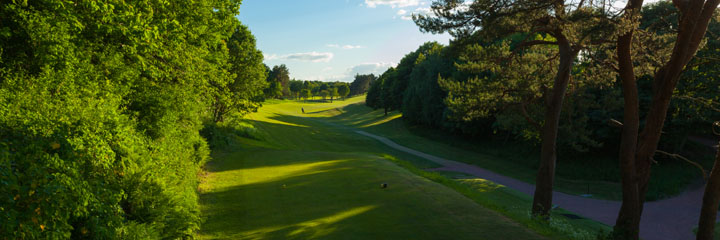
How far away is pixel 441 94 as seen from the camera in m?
52.0

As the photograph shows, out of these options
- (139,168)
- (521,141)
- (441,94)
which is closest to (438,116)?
(441,94)

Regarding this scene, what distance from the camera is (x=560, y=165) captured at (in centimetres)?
3475

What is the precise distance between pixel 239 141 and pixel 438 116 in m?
29.8

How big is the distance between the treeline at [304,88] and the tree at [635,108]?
4936 centimetres

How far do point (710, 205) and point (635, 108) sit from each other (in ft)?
10.2

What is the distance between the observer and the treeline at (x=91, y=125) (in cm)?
525

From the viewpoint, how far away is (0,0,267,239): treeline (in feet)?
17.2

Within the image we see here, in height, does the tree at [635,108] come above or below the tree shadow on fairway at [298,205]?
above

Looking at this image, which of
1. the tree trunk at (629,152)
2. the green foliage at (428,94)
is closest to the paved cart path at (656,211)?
the tree trunk at (629,152)

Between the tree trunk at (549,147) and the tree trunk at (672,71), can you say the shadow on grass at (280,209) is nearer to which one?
the tree trunk at (549,147)

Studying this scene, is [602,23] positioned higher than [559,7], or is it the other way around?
[559,7]

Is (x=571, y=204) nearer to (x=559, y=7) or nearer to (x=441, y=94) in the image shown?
(x=559, y=7)

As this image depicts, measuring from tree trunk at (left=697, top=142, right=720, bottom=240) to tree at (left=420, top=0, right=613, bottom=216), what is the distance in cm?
460

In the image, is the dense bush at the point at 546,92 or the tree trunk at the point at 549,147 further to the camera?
the tree trunk at the point at 549,147
